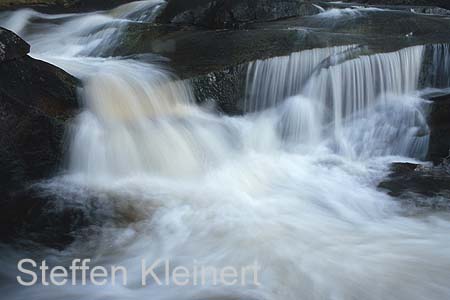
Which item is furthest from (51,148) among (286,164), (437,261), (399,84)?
(399,84)

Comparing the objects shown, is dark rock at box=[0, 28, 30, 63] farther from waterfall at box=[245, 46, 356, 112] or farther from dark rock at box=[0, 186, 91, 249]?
waterfall at box=[245, 46, 356, 112]

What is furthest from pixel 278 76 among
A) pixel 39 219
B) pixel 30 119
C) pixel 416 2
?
pixel 416 2

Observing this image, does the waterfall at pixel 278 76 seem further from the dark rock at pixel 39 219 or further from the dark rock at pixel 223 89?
the dark rock at pixel 39 219

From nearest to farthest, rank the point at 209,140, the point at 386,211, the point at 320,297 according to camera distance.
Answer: the point at 320,297
the point at 386,211
the point at 209,140

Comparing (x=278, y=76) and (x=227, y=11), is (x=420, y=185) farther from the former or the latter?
(x=227, y=11)

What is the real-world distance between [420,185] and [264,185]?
1.91 meters

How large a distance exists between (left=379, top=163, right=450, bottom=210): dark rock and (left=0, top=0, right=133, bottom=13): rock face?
9.51 metres

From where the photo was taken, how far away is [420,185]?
5.30 meters

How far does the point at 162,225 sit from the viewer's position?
4.50 metres

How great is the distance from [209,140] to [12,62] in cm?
255

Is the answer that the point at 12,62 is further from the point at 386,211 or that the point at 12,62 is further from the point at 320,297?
the point at 386,211

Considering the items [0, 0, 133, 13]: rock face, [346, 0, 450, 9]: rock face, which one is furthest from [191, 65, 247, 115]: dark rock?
[346, 0, 450, 9]: rock face

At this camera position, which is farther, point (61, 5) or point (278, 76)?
point (61, 5)

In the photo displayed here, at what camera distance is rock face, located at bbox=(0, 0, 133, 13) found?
12442 mm
